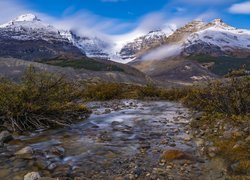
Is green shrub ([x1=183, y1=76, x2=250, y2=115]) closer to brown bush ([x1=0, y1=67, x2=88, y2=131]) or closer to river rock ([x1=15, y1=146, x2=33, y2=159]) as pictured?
brown bush ([x1=0, y1=67, x2=88, y2=131])

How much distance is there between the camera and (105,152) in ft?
35.5

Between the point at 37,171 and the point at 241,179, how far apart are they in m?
4.61

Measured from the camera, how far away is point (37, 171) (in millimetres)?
8953

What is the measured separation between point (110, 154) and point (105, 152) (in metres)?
0.25

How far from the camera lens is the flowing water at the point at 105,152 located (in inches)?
349

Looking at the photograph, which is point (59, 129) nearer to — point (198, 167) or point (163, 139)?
point (163, 139)

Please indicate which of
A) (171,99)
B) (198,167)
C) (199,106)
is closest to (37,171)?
(198,167)

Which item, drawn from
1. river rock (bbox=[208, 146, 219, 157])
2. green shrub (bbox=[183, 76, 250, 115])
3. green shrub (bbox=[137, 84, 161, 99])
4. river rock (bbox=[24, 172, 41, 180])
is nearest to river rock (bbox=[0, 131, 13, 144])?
river rock (bbox=[24, 172, 41, 180])

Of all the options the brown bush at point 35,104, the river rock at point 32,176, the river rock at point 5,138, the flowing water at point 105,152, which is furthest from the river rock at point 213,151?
the brown bush at point 35,104

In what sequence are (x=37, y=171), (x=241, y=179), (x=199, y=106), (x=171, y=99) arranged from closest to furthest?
(x=241, y=179) → (x=37, y=171) → (x=199, y=106) → (x=171, y=99)

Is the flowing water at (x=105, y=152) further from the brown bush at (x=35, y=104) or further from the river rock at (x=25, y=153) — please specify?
the brown bush at (x=35, y=104)

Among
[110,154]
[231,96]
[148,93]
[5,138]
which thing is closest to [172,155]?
[110,154]

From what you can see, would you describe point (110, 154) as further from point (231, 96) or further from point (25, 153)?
point (231, 96)

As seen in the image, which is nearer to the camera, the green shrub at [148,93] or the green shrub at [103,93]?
the green shrub at [103,93]
